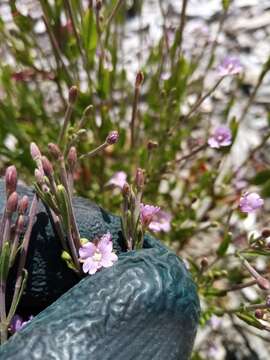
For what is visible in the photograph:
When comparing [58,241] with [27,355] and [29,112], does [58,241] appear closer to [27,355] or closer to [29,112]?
[27,355]

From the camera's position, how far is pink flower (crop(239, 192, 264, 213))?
1068 millimetres

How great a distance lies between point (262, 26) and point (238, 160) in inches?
22.2

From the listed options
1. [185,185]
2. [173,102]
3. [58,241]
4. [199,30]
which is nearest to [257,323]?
[58,241]

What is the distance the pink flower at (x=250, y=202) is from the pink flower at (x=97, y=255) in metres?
0.31

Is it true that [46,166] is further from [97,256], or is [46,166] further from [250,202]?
[250,202]

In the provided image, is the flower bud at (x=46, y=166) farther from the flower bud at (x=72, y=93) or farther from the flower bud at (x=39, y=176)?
the flower bud at (x=72, y=93)

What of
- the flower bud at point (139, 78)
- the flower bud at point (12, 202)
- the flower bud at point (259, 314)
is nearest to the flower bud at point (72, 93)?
Result: the flower bud at point (139, 78)

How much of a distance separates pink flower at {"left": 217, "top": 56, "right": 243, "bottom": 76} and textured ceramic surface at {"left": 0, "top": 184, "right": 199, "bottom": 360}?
485 millimetres

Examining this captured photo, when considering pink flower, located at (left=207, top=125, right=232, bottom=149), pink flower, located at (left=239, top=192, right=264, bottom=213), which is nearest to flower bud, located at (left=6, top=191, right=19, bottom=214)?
pink flower, located at (left=239, top=192, right=264, bottom=213)

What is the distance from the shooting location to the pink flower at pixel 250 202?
1068mm

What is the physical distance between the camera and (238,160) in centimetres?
179

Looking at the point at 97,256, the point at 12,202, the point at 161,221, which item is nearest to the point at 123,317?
the point at 97,256

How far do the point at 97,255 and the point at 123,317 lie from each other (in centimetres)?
10

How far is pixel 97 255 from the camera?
839 millimetres
